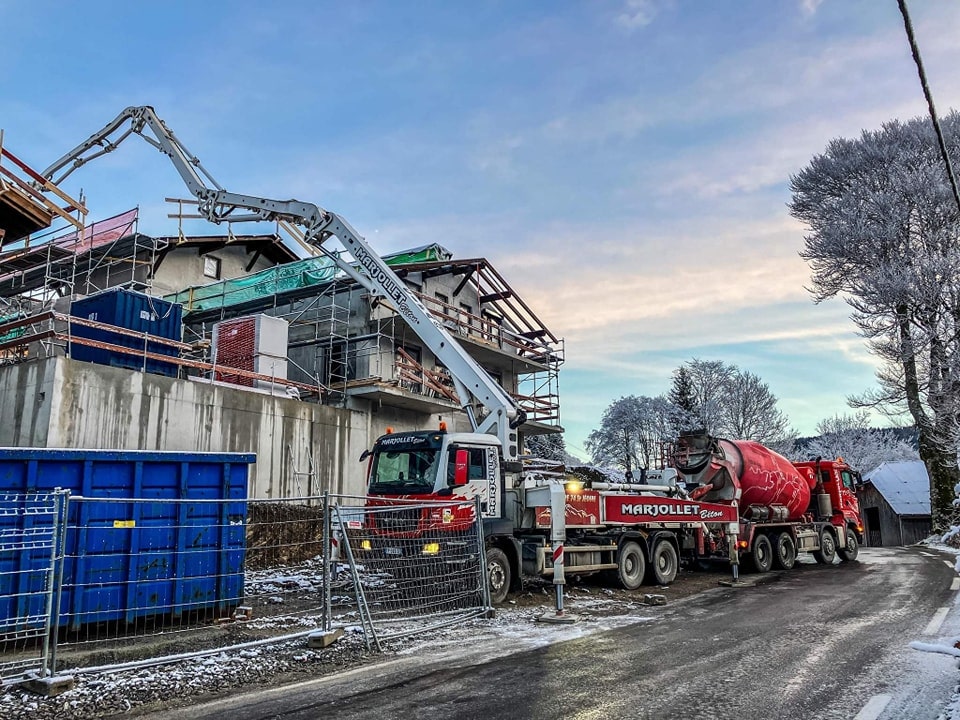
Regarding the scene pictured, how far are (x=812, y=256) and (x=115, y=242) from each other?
1026 inches

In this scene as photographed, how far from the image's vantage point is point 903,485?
46.1 metres

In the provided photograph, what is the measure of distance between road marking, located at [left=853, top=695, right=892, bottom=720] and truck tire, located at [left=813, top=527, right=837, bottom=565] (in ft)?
52.9

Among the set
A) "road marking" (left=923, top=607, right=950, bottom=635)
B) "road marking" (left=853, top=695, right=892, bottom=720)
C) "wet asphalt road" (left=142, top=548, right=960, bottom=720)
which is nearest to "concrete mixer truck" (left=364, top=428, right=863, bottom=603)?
"wet asphalt road" (left=142, top=548, right=960, bottom=720)

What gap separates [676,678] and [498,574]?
5671mm

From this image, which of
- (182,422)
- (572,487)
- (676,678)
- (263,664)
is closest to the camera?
(676,678)

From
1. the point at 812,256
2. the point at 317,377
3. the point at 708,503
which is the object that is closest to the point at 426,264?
the point at 317,377

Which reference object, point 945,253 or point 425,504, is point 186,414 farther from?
point 945,253

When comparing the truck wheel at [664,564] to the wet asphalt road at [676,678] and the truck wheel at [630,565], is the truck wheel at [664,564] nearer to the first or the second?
the truck wheel at [630,565]

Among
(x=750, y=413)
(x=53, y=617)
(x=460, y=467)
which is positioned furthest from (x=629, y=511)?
(x=750, y=413)

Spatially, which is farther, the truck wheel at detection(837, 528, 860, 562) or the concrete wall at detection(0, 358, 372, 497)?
the truck wheel at detection(837, 528, 860, 562)

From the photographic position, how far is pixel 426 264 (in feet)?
83.9

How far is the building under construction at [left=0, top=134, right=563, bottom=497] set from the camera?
1453 centimetres

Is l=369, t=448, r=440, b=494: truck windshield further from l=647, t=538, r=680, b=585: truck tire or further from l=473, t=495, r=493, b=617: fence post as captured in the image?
l=647, t=538, r=680, b=585: truck tire

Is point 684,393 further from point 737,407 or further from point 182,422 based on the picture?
point 182,422
